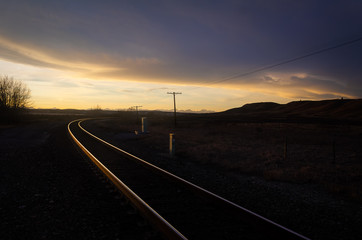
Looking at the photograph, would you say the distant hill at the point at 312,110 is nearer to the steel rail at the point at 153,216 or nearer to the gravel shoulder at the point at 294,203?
the gravel shoulder at the point at 294,203

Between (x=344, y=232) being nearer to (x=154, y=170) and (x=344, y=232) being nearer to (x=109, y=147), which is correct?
(x=154, y=170)

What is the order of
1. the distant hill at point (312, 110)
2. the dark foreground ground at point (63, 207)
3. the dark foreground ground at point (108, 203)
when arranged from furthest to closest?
the distant hill at point (312, 110) < the dark foreground ground at point (108, 203) < the dark foreground ground at point (63, 207)

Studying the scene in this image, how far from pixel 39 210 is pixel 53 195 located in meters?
1.03

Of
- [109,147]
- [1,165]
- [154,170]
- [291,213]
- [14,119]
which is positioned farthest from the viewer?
[14,119]

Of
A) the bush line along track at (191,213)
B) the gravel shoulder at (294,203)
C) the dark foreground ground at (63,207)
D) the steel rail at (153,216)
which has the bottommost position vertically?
the gravel shoulder at (294,203)

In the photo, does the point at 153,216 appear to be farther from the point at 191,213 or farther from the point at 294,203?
the point at 294,203

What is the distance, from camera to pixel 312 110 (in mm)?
135250

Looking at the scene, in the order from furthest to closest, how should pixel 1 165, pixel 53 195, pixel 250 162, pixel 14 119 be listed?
pixel 14 119, pixel 250 162, pixel 1 165, pixel 53 195

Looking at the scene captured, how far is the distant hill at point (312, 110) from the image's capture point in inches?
3603

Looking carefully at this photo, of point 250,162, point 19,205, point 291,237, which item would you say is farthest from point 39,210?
point 250,162

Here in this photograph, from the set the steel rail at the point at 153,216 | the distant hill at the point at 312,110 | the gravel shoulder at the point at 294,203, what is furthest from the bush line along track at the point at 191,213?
the distant hill at the point at 312,110

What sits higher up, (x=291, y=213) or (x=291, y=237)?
(x=291, y=237)

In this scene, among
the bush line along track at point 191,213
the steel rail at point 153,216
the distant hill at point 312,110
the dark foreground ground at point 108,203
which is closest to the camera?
the steel rail at point 153,216

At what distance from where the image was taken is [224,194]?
20.4 ft
